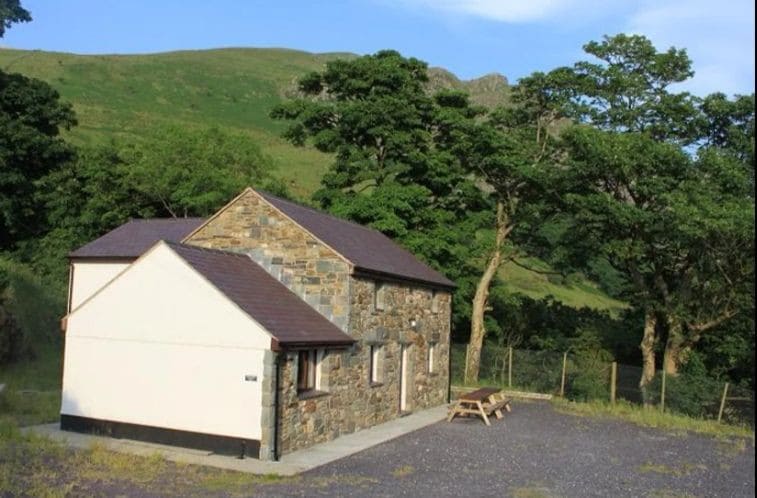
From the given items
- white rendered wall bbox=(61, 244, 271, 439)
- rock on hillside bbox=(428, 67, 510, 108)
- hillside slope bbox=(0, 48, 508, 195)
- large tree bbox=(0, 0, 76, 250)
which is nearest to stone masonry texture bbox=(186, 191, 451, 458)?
white rendered wall bbox=(61, 244, 271, 439)

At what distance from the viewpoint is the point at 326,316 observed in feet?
54.7

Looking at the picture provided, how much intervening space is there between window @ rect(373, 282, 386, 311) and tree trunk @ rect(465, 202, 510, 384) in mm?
11885

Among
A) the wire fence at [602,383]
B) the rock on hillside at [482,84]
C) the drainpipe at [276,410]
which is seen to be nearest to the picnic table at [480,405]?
the wire fence at [602,383]

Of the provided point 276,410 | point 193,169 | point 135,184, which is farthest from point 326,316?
point 135,184

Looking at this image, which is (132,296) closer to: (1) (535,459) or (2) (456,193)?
(1) (535,459)

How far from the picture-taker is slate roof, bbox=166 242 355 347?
46.5 ft

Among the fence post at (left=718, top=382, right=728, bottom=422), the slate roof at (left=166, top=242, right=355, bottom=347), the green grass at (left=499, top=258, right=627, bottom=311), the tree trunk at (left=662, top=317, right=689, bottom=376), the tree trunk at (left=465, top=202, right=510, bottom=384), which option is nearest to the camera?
the slate roof at (left=166, top=242, right=355, bottom=347)

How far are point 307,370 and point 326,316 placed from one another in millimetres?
1713

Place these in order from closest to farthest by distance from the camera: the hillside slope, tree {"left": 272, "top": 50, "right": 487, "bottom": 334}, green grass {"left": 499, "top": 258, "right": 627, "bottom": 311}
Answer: tree {"left": 272, "top": 50, "right": 487, "bottom": 334}
green grass {"left": 499, "top": 258, "right": 627, "bottom": 311}
the hillside slope

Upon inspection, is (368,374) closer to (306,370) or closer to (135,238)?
(306,370)

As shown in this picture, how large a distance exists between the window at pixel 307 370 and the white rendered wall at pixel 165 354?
4.91ft

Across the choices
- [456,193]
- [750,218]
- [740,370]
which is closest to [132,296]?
[750,218]

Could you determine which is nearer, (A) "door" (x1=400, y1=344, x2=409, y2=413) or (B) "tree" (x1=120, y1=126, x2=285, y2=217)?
(A) "door" (x1=400, y1=344, x2=409, y2=413)

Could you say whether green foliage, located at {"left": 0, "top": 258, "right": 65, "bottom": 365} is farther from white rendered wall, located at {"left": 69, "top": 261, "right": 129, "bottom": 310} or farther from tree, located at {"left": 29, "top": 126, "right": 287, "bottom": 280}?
tree, located at {"left": 29, "top": 126, "right": 287, "bottom": 280}
